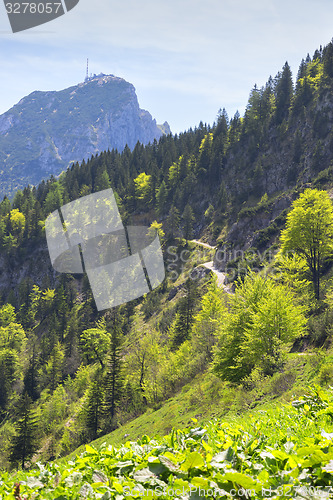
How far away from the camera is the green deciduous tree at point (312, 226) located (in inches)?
1446

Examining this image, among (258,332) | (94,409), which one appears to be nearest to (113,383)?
(94,409)

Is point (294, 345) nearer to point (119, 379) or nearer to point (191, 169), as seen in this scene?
point (119, 379)

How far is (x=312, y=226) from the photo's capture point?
122 feet

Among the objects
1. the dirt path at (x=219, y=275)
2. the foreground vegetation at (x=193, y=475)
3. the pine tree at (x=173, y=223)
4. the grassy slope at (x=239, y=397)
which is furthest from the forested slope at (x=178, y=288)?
the foreground vegetation at (x=193, y=475)

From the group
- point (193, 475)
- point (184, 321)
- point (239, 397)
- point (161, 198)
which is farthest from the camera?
point (161, 198)

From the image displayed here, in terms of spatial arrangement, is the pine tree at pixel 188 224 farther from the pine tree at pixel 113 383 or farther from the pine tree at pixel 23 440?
the pine tree at pixel 23 440

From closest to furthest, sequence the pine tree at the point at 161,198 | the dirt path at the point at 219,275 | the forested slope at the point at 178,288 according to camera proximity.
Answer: the forested slope at the point at 178,288 < the dirt path at the point at 219,275 < the pine tree at the point at 161,198

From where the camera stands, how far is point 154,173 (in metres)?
115

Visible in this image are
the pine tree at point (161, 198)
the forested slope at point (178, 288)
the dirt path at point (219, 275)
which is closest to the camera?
the forested slope at point (178, 288)

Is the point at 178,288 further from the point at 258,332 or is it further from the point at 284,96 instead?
the point at 284,96

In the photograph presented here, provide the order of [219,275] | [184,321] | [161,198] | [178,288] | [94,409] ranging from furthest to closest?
[161,198], [178,288], [219,275], [184,321], [94,409]

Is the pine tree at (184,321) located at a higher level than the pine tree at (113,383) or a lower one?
higher

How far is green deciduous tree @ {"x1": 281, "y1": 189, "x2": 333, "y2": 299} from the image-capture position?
3672 cm

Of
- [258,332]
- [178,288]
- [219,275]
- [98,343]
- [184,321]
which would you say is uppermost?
[258,332]
